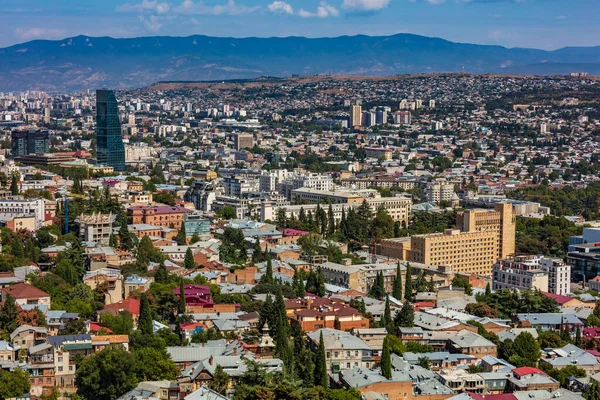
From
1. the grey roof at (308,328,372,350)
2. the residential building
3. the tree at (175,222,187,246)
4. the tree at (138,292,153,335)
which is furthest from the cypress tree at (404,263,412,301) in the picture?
the tree at (138,292,153,335)

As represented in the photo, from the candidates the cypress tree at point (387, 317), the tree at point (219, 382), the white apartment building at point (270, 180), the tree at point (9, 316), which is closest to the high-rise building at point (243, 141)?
the white apartment building at point (270, 180)

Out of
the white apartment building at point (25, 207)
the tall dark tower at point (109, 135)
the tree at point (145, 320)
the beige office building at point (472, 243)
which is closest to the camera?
the tree at point (145, 320)

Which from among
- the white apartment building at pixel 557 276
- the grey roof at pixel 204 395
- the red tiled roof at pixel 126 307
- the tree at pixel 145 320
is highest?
the tree at pixel 145 320

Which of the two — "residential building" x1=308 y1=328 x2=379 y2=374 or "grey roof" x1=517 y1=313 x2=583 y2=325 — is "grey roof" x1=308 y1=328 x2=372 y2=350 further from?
"grey roof" x1=517 y1=313 x2=583 y2=325

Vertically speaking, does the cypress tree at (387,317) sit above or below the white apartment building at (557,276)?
above

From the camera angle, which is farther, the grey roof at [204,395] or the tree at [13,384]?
the tree at [13,384]

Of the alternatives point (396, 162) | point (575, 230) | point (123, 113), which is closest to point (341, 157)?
point (396, 162)

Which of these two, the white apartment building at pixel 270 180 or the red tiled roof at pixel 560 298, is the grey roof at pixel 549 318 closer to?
the red tiled roof at pixel 560 298

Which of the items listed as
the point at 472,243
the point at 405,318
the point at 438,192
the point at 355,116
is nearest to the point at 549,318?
the point at 405,318
